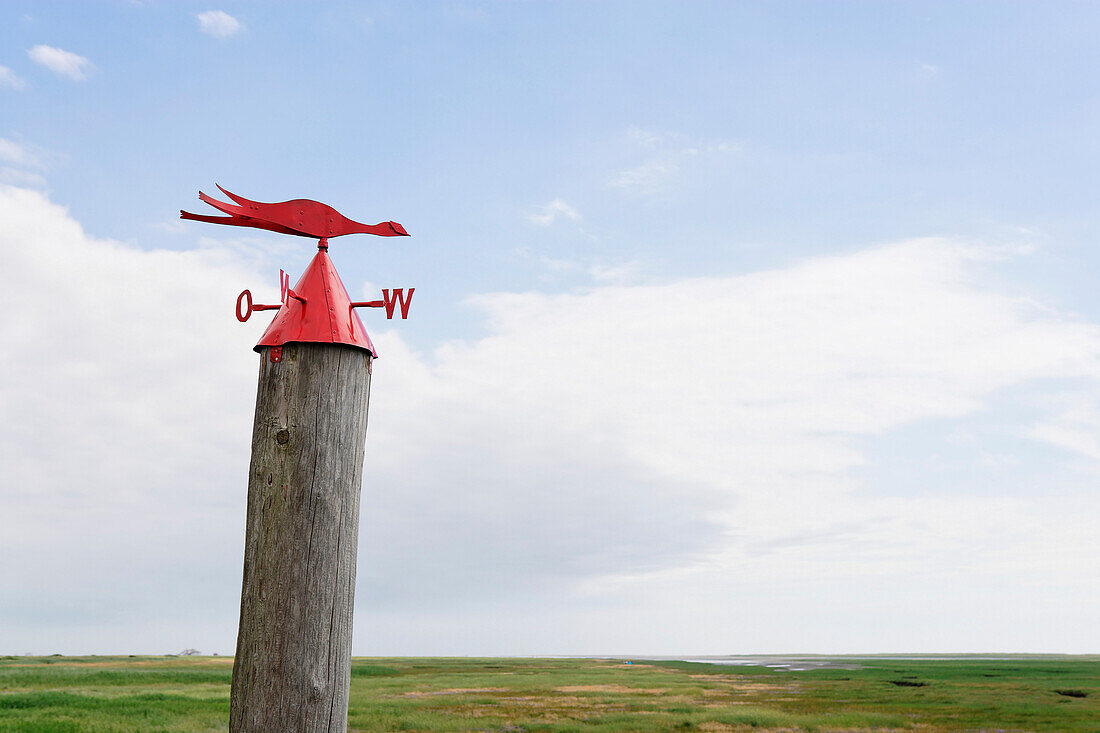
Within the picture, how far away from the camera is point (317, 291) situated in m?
4.21

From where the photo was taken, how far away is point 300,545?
3859 millimetres

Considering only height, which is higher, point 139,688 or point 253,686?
point 253,686

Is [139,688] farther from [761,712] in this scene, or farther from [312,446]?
[312,446]

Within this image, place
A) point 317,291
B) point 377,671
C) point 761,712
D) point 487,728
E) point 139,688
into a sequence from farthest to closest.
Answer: point 377,671 → point 139,688 → point 761,712 → point 487,728 → point 317,291

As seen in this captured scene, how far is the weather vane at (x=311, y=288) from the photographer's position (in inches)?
159

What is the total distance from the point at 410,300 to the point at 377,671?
60923 mm

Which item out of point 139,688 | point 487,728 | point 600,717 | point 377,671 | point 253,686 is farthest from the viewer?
point 377,671

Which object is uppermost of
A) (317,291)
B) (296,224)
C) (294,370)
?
(296,224)

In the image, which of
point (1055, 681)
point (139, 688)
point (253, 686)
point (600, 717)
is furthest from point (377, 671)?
point (253, 686)

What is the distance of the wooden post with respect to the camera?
3.78 meters

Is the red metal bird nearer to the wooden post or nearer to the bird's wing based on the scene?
the bird's wing

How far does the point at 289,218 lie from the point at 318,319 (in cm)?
72

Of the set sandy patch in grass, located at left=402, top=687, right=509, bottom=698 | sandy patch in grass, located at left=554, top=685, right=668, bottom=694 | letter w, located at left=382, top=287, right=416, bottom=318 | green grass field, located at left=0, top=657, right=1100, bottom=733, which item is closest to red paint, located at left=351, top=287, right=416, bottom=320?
letter w, located at left=382, top=287, right=416, bottom=318

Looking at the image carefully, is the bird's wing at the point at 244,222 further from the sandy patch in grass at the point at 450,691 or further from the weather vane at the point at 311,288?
the sandy patch in grass at the point at 450,691
